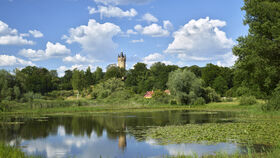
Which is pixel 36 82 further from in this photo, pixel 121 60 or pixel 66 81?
pixel 121 60

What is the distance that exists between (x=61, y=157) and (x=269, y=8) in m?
20.3

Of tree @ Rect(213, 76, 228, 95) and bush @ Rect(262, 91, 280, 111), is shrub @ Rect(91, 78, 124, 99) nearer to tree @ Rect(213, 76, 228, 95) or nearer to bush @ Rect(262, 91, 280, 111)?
tree @ Rect(213, 76, 228, 95)

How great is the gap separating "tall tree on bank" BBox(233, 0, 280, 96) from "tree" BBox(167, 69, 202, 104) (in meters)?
23.3

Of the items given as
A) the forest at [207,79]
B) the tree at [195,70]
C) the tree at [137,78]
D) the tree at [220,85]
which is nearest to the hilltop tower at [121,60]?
the forest at [207,79]

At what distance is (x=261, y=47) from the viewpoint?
2225 centimetres

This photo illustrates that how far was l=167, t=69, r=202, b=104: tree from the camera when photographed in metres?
50.5

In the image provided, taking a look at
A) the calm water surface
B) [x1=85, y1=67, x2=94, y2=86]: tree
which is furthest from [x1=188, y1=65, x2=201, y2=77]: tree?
the calm water surface

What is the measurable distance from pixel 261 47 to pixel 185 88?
98.8 feet

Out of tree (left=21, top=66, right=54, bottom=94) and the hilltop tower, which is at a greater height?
the hilltop tower

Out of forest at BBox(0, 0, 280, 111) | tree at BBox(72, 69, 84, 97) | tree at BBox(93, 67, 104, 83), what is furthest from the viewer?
tree at BBox(93, 67, 104, 83)

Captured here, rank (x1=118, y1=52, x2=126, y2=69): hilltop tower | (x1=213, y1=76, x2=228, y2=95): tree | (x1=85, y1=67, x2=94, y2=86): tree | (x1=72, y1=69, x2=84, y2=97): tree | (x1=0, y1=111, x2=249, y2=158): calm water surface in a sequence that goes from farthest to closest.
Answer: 1. (x1=118, y1=52, x2=126, y2=69): hilltop tower
2. (x1=85, y1=67, x2=94, y2=86): tree
3. (x1=72, y1=69, x2=84, y2=97): tree
4. (x1=213, y1=76, x2=228, y2=95): tree
5. (x1=0, y1=111, x2=249, y2=158): calm water surface

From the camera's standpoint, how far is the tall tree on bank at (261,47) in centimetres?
2270

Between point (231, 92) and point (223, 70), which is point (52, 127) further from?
point (223, 70)

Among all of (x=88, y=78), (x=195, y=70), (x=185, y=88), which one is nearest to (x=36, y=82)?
(x=88, y=78)
